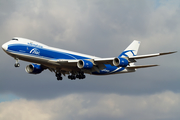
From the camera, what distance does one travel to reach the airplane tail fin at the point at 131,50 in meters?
70.9

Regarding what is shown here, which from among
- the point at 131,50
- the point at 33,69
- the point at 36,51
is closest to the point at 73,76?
the point at 33,69

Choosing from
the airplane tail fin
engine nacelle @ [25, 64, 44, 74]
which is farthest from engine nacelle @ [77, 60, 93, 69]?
the airplane tail fin

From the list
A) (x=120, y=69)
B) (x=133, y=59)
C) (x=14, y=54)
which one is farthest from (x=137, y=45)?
(x=14, y=54)

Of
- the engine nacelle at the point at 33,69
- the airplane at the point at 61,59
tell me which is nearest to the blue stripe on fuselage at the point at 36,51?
the airplane at the point at 61,59

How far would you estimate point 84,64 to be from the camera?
56.8m

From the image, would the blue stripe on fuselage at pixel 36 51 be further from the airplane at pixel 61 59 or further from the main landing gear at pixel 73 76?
the main landing gear at pixel 73 76

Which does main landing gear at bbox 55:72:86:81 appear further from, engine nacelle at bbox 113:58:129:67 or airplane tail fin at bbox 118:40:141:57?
airplane tail fin at bbox 118:40:141:57

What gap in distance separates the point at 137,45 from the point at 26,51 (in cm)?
2902

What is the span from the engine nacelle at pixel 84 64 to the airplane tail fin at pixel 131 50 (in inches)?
594

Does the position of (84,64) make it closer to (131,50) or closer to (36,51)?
(36,51)

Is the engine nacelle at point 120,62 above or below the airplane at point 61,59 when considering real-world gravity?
below

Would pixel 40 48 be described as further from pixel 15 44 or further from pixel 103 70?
pixel 103 70

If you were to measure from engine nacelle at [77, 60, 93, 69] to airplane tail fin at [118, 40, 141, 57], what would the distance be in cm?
1509

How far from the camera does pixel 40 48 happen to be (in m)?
55.7
